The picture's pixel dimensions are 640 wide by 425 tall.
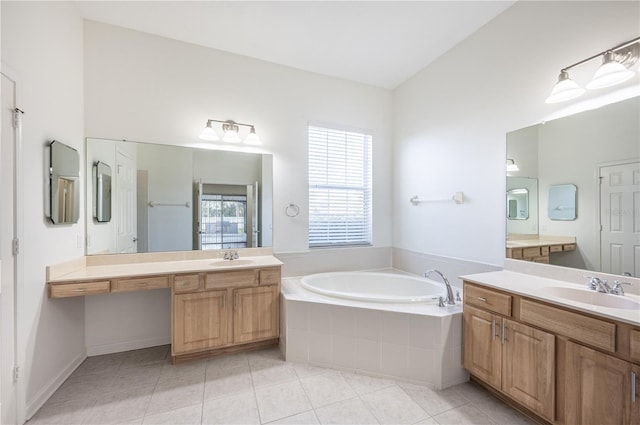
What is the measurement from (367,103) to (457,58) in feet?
3.67

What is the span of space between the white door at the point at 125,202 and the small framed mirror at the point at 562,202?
3533 millimetres

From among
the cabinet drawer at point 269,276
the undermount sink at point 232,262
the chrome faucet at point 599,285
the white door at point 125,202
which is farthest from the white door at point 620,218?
the white door at point 125,202

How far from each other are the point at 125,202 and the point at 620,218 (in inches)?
150

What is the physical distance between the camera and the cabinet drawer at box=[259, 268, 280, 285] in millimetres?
2506

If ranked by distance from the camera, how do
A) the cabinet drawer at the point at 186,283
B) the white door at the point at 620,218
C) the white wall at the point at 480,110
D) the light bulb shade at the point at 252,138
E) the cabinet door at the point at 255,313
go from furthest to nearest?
1. the light bulb shade at the point at 252,138
2. the cabinet door at the point at 255,313
3. the cabinet drawer at the point at 186,283
4. the white wall at the point at 480,110
5. the white door at the point at 620,218

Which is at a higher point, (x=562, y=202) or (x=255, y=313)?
(x=562, y=202)

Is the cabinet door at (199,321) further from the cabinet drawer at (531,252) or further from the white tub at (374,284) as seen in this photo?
the cabinet drawer at (531,252)

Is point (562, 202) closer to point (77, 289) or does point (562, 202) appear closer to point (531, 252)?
point (531, 252)

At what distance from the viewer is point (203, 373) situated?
2.18 m

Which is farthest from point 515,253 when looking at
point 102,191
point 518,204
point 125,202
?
point 102,191

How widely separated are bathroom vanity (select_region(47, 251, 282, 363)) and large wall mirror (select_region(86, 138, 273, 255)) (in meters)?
0.22

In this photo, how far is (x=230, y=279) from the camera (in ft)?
7.82

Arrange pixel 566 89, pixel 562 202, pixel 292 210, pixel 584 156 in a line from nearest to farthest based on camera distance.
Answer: pixel 566 89, pixel 584 156, pixel 562 202, pixel 292 210

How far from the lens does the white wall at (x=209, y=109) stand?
96.3 inches
